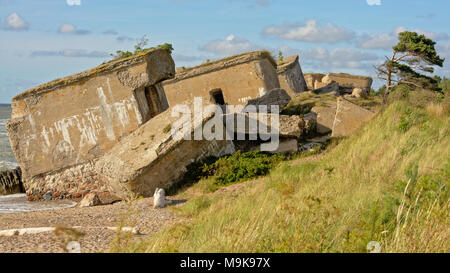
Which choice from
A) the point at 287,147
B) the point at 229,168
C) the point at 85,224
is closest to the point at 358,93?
the point at 287,147

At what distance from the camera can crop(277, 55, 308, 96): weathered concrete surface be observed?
66.8 ft

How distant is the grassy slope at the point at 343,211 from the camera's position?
395 cm

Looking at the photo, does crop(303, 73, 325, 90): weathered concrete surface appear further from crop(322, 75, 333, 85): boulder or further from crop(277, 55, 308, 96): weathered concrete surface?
crop(277, 55, 308, 96): weathered concrete surface

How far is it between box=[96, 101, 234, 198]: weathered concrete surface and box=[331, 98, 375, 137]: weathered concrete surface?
124 inches

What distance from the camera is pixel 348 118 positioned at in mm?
11242

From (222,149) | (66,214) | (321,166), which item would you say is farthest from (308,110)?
(66,214)

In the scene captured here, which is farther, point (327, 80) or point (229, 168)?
point (327, 80)

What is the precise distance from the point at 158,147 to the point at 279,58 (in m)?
14.2

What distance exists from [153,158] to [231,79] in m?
8.81

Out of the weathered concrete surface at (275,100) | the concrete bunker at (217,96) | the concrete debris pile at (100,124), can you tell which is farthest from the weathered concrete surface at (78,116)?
the concrete bunker at (217,96)

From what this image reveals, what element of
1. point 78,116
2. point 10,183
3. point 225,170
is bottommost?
point 10,183

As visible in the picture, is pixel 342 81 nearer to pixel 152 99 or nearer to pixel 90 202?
pixel 152 99

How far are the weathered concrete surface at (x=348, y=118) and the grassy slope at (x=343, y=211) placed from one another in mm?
3110
